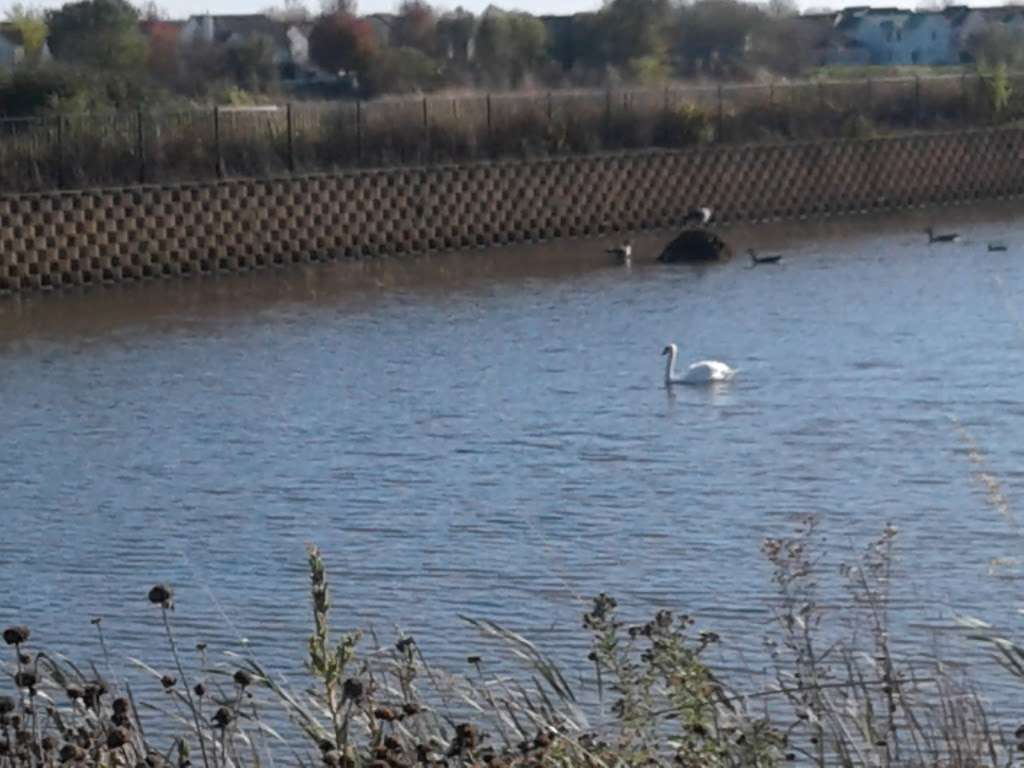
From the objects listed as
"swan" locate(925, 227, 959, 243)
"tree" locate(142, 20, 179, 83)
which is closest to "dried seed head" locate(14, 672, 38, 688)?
"swan" locate(925, 227, 959, 243)

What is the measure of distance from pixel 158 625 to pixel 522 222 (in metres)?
27.3

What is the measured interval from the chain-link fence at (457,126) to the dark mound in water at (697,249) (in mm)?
5719

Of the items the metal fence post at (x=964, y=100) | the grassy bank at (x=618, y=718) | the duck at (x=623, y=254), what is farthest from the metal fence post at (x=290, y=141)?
the grassy bank at (x=618, y=718)

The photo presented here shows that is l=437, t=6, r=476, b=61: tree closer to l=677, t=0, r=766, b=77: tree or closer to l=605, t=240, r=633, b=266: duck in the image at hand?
l=677, t=0, r=766, b=77: tree

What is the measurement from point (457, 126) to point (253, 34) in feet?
153

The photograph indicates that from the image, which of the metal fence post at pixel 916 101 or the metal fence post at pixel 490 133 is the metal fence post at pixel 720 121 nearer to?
the metal fence post at pixel 490 133

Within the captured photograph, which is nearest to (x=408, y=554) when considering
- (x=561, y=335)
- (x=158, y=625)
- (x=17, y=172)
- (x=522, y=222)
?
(x=158, y=625)

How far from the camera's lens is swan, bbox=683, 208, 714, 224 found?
40719 mm

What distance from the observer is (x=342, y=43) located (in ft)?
258

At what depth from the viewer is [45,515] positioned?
16484 millimetres

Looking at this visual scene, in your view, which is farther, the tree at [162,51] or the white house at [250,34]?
the white house at [250,34]

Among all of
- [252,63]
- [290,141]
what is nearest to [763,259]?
[290,141]

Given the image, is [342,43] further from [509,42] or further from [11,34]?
[11,34]

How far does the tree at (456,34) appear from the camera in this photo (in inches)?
3295
